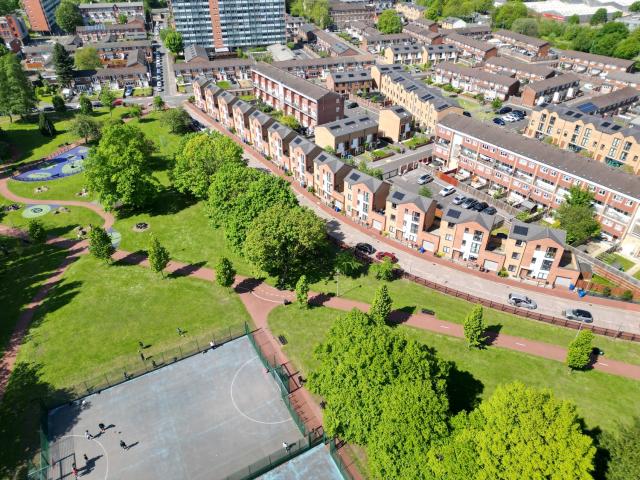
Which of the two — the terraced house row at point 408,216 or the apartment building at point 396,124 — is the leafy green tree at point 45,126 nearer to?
the terraced house row at point 408,216

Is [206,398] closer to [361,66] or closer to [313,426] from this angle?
[313,426]

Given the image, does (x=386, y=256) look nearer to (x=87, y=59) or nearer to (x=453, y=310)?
(x=453, y=310)

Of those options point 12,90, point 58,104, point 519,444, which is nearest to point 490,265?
point 519,444

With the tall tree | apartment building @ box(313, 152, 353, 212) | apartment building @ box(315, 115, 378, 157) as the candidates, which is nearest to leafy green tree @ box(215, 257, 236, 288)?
apartment building @ box(313, 152, 353, 212)

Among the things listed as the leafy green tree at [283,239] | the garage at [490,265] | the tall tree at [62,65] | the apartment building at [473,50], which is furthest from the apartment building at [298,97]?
the apartment building at [473,50]

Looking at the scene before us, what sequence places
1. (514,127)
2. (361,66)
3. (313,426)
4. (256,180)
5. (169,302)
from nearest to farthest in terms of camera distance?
1. (313,426)
2. (169,302)
3. (256,180)
4. (514,127)
5. (361,66)

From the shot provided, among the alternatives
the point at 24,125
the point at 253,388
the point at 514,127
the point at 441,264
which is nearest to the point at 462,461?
the point at 253,388

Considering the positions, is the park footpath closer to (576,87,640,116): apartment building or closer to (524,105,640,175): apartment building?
(524,105,640,175): apartment building
